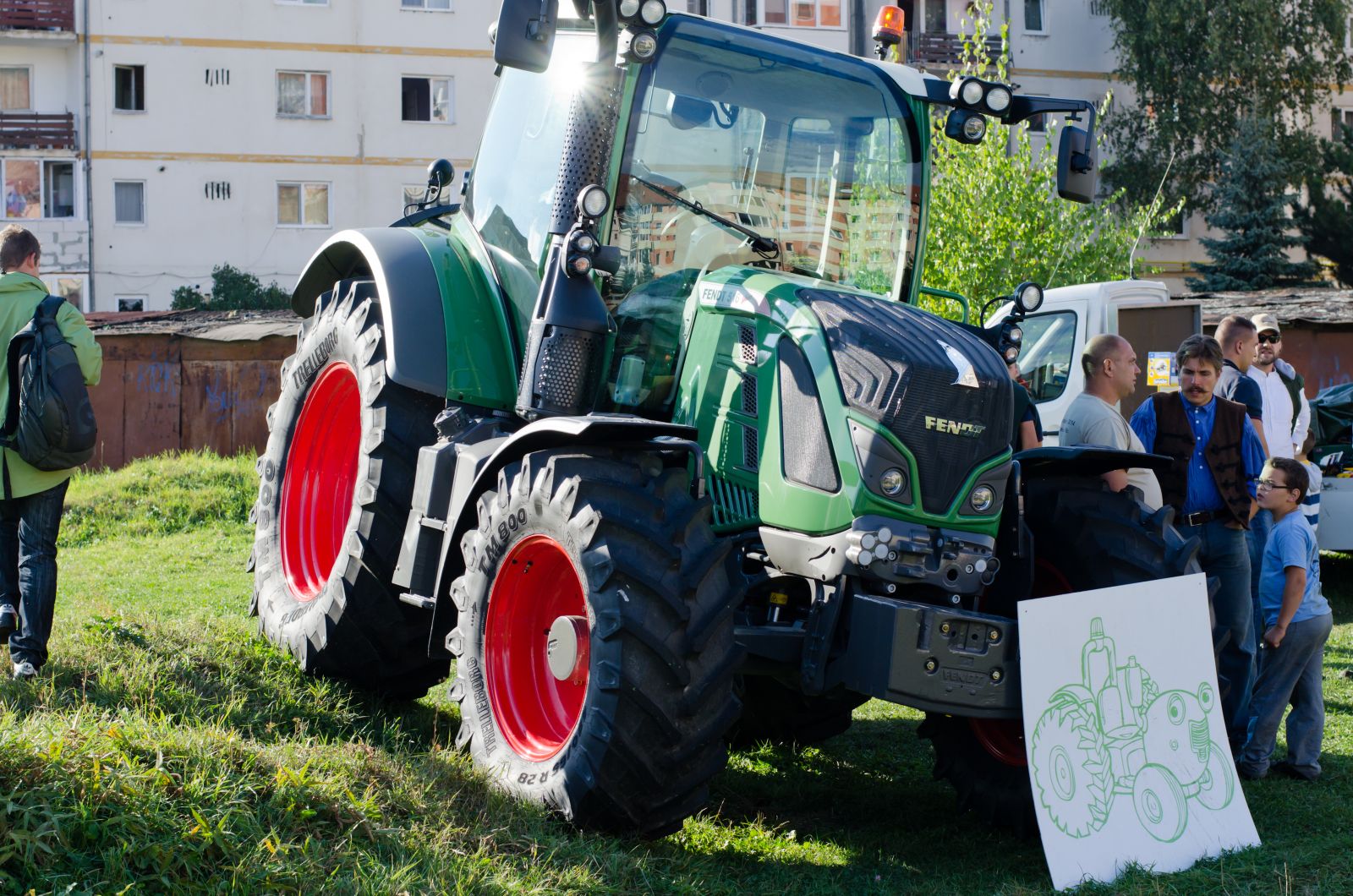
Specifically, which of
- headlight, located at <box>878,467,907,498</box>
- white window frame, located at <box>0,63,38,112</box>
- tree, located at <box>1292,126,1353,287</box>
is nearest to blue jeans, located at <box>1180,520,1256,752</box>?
headlight, located at <box>878,467,907,498</box>

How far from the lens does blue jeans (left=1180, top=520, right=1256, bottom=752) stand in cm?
622

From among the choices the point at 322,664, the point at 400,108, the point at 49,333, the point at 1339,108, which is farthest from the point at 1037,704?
the point at 1339,108

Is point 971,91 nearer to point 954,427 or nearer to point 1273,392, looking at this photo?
point 954,427

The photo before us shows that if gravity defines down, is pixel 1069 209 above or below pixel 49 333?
above

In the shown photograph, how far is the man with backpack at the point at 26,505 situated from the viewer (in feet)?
19.3

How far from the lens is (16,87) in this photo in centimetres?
3206

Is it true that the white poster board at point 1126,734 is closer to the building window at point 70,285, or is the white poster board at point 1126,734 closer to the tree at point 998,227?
the tree at point 998,227

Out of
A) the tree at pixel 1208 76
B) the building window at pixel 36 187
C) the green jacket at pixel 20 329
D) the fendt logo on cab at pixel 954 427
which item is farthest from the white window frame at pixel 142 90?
the fendt logo on cab at pixel 954 427

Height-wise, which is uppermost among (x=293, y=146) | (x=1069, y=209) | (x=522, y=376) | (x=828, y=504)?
(x=293, y=146)

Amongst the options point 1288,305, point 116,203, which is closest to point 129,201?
point 116,203

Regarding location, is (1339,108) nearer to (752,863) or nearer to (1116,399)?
(1116,399)

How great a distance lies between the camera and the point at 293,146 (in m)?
32.1

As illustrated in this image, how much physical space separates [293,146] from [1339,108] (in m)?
26.9

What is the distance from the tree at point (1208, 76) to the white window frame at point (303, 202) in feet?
61.3
